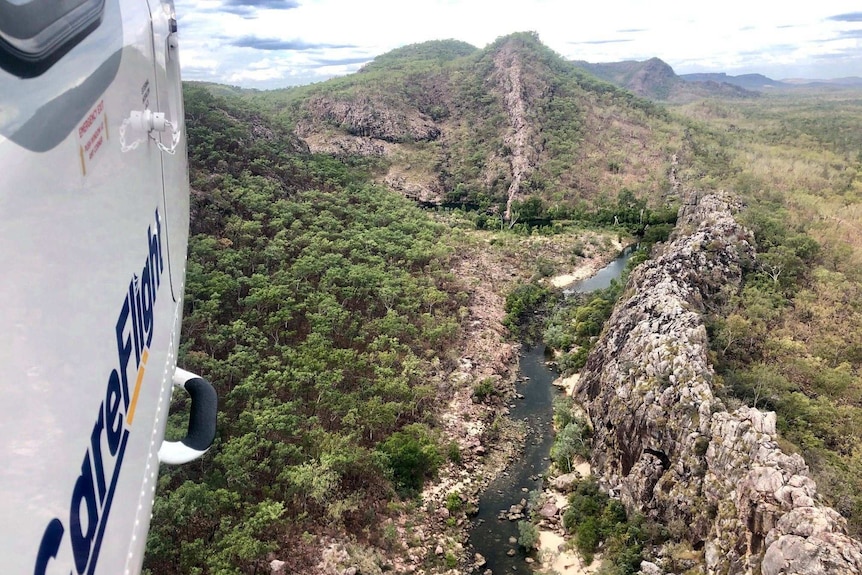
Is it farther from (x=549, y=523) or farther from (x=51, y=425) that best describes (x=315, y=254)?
(x=51, y=425)

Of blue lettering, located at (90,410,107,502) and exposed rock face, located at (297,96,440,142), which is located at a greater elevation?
exposed rock face, located at (297,96,440,142)

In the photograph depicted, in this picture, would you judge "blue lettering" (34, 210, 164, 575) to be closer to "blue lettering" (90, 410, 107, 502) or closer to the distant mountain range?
"blue lettering" (90, 410, 107, 502)

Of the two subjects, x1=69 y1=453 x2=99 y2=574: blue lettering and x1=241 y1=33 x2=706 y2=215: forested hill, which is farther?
x1=241 y1=33 x2=706 y2=215: forested hill

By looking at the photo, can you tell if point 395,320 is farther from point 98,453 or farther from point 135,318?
point 98,453

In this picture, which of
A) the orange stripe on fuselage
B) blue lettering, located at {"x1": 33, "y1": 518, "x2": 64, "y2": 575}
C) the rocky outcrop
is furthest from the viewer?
the rocky outcrop

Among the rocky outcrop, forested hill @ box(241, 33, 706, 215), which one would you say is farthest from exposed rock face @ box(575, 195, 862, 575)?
forested hill @ box(241, 33, 706, 215)

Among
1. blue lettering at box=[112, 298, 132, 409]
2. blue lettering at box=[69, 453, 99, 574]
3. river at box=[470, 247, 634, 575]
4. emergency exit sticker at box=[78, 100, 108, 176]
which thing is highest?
emergency exit sticker at box=[78, 100, 108, 176]
